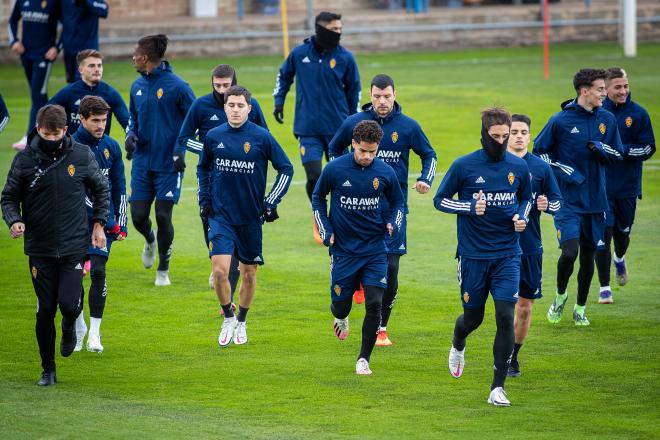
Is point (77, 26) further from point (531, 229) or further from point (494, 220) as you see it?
point (494, 220)

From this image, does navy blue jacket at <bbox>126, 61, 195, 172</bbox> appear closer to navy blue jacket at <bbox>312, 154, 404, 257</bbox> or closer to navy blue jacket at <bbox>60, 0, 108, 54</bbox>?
navy blue jacket at <bbox>312, 154, 404, 257</bbox>

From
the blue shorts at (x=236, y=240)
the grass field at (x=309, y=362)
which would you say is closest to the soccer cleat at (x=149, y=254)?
the grass field at (x=309, y=362)

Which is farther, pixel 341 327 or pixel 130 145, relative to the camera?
pixel 130 145

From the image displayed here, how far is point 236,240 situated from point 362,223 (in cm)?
143

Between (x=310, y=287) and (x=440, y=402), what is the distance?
14.7 ft

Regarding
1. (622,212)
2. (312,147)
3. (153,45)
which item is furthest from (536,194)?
(312,147)

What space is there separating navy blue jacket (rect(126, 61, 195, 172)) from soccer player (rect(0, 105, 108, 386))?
11.4 feet

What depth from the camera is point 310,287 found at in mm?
14391

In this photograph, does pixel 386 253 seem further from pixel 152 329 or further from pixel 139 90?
pixel 139 90

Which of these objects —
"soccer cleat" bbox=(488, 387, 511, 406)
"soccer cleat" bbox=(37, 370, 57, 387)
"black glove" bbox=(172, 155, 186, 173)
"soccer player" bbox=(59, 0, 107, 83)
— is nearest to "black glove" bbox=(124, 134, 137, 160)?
"black glove" bbox=(172, 155, 186, 173)

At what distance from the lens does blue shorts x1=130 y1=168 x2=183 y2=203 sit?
14008mm

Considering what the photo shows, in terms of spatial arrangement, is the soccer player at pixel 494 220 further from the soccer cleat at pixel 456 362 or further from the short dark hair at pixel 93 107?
the short dark hair at pixel 93 107

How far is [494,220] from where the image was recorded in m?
10.1

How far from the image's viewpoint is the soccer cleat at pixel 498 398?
9.91m
